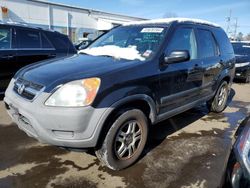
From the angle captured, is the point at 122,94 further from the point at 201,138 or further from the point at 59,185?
the point at 201,138

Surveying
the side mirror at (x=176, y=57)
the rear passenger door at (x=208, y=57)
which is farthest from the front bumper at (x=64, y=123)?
the rear passenger door at (x=208, y=57)

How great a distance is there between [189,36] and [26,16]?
2024cm

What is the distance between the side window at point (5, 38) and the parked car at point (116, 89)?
7.66 feet

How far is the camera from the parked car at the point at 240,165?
5.18ft

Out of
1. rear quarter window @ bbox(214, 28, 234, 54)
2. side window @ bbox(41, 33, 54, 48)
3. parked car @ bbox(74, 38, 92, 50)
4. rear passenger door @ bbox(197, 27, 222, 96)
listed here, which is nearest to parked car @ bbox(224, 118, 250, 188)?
rear passenger door @ bbox(197, 27, 222, 96)

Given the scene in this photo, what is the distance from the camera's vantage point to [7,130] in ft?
14.2

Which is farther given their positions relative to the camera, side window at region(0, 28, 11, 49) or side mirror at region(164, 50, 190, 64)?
side window at region(0, 28, 11, 49)

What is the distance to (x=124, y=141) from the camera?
3154mm

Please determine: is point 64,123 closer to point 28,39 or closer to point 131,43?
point 131,43

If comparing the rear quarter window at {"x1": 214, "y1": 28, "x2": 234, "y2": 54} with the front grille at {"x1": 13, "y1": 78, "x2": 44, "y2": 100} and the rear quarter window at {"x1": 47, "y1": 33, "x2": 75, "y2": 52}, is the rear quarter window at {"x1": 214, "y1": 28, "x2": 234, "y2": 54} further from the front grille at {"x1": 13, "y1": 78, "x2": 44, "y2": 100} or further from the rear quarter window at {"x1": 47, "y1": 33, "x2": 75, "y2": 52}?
the front grille at {"x1": 13, "y1": 78, "x2": 44, "y2": 100}

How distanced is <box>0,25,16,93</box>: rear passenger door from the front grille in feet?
8.63

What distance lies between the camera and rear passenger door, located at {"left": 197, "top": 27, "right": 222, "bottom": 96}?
4480mm

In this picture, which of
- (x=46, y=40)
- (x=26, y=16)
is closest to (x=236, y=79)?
(x=46, y=40)

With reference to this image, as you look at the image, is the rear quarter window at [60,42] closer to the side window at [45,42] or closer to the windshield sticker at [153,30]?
the side window at [45,42]
